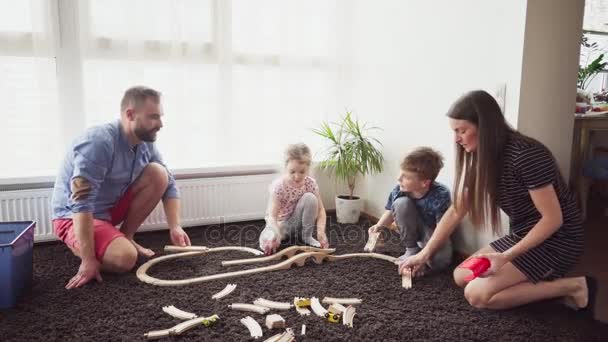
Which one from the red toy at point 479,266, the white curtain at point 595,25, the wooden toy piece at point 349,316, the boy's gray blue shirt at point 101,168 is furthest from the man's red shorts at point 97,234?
the white curtain at point 595,25

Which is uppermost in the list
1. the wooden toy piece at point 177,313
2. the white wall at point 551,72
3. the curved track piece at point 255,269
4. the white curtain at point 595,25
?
the white curtain at point 595,25

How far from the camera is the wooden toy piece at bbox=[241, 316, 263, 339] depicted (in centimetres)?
153

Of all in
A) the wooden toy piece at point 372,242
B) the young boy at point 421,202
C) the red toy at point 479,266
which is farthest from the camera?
the wooden toy piece at point 372,242

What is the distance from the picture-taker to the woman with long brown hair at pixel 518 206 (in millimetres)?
1607

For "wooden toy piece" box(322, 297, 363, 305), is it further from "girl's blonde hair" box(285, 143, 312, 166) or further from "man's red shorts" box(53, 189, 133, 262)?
"man's red shorts" box(53, 189, 133, 262)

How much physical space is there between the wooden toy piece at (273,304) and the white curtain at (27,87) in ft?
5.34

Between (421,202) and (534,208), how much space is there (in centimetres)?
63

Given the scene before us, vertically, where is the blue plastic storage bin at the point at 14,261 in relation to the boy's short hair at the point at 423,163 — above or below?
below

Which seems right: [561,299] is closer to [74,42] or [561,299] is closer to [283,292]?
[283,292]

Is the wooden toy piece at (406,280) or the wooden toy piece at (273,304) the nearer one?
the wooden toy piece at (273,304)

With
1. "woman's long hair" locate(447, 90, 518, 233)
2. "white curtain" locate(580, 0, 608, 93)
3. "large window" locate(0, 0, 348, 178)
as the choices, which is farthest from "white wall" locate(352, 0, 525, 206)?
"white curtain" locate(580, 0, 608, 93)

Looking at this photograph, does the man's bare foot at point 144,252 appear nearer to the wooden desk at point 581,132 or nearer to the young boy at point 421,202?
the young boy at point 421,202

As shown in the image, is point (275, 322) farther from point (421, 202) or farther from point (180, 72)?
point (180, 72)

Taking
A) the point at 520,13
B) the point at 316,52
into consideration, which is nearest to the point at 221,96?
the point at 316,52
